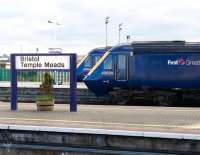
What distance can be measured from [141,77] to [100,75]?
86.6 inches

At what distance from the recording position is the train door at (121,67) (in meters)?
27.7

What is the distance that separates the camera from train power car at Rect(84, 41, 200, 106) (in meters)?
27.0

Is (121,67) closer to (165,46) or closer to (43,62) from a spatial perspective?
(165,46)

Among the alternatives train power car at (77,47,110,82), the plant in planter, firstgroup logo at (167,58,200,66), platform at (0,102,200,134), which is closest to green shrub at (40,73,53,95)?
the plant in planter

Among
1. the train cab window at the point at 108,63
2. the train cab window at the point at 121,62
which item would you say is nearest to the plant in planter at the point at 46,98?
the train cab window at the point at 121,62

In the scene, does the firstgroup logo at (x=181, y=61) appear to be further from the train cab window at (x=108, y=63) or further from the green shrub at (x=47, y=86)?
the green shrub at (x=47, y=86)

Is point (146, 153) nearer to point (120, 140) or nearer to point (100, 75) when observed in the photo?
point (120, 140)

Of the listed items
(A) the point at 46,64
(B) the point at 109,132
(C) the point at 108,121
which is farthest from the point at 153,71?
(B) the point at 109,132

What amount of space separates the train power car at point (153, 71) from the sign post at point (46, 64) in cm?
1047

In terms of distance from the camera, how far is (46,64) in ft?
57.5

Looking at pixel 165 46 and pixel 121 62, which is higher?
pixel 165 46

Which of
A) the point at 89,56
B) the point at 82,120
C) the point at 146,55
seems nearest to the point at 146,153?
the point at 82,120

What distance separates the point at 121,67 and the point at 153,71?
1.62 m

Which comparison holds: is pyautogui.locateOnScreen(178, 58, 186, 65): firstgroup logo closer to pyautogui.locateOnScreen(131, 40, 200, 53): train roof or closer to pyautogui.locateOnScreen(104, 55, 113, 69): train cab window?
pyautogui.locateOnScreen(131, 40, 200, 53): train roof
